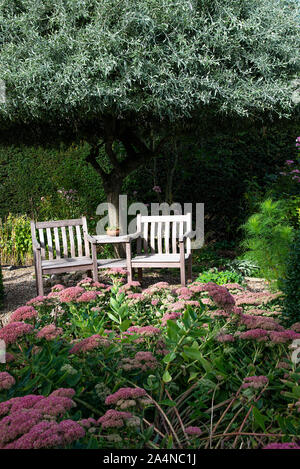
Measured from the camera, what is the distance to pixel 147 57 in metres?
5.08

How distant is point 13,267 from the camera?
8156 millimetres

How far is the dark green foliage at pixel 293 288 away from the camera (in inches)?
133

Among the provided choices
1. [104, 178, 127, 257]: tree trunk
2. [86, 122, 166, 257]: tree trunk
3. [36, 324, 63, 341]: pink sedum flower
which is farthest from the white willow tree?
[36, 324, 63, 341]: pink sedum flower

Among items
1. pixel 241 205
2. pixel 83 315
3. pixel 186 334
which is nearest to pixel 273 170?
pixel 241 205

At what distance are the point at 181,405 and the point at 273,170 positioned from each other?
8.01m

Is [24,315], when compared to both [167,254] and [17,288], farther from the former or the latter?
[17,288]

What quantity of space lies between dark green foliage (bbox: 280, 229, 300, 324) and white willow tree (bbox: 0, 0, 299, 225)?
7.86 ft

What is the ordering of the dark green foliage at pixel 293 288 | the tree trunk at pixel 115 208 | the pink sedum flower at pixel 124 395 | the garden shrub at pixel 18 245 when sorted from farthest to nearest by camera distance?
1. the garden shrub at pixel 18 245
2. the tree trunk at pixel 115 208
3. the dark green foliage at pixel 293 288
4. the pink sedum flower at pixel 124 395

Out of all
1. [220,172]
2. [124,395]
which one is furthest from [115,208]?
[124,395]

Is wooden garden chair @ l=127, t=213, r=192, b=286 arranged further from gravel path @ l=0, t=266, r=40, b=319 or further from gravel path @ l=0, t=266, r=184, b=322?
gravel path @ l=0, t=266, r=40, b=319

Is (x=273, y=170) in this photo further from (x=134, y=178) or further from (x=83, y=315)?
(x=83, y=315)

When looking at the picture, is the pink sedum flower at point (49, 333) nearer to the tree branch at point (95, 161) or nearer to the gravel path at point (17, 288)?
the gravel path at point (17, 288)

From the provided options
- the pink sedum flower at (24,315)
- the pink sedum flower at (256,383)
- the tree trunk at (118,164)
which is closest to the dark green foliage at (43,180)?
the tree trunk at (118,164)

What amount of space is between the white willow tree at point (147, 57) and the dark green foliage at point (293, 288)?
239 centimetres
